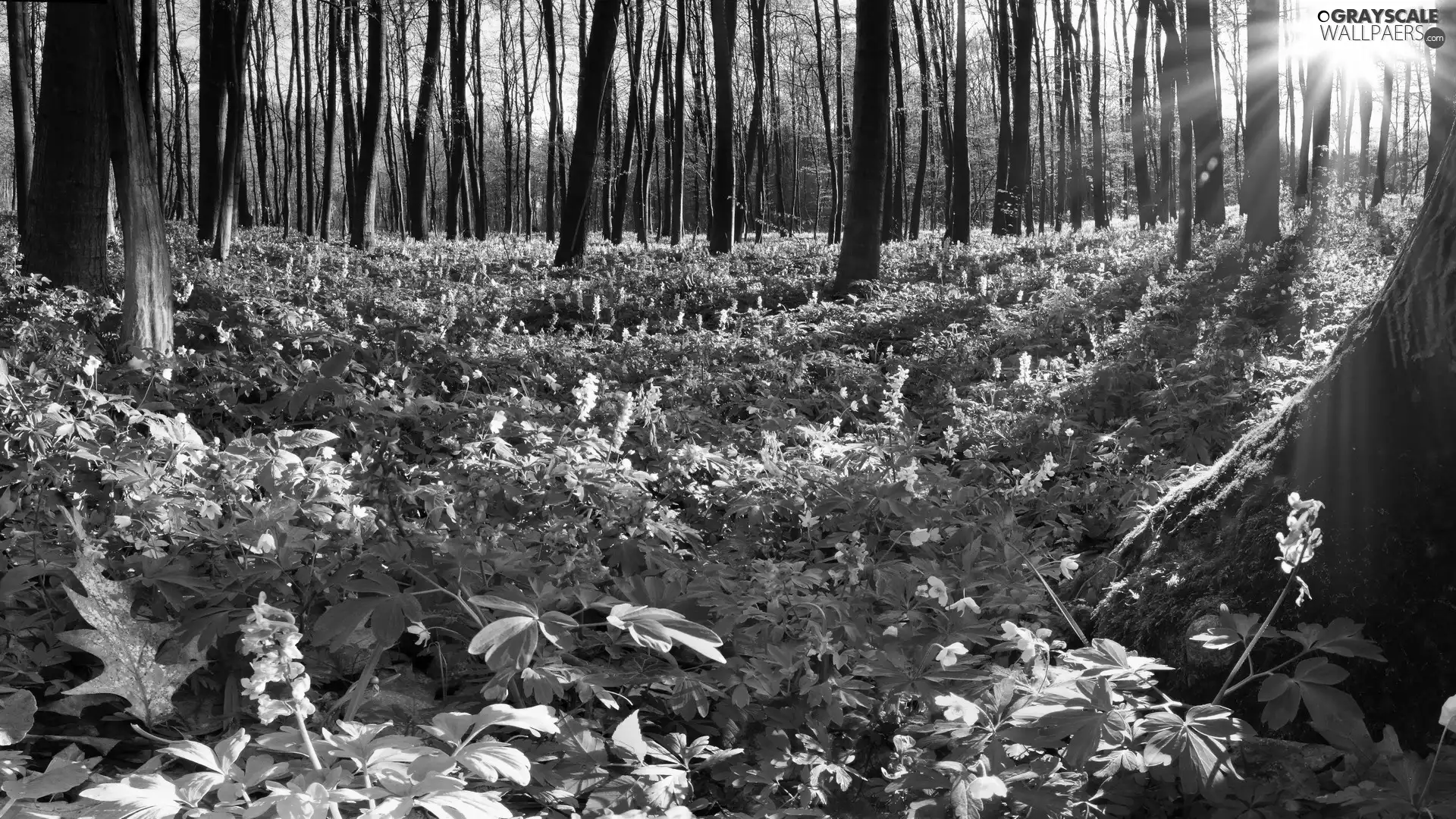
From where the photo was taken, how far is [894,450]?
3.48m

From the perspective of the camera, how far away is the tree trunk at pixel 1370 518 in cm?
190

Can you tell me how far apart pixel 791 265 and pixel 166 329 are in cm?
961

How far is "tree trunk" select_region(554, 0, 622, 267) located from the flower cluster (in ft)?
38.7

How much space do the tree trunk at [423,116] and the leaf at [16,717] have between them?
18.3 m

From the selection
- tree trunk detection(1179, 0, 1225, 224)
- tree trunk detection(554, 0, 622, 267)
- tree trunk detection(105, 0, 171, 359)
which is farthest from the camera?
tree trunk detection(554, 0, 622, 267)

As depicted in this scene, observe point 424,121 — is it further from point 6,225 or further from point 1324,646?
point 1324,646

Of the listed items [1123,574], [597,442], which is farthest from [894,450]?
[597,442]

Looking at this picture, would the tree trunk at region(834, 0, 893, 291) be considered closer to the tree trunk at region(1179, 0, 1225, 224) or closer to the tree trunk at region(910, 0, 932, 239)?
the tree trunk at region(1179, 0, 1225, 224)

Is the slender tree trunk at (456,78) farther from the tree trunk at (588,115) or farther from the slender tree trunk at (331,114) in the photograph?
the tree trunk at (588,115)

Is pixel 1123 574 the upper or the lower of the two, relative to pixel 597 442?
lower

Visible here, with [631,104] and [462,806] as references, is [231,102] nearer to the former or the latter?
[631,104]

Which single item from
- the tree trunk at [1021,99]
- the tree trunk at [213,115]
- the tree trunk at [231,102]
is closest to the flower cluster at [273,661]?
the tree trunk at [231,102]

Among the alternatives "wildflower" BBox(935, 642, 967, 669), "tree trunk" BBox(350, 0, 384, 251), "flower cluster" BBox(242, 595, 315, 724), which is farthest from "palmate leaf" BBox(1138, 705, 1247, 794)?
"tree trunk" BBox(350, 0, 384, 251)

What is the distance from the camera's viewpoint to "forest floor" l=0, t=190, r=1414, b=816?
1.95 m
